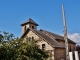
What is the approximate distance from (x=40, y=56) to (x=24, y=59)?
5.16 ft

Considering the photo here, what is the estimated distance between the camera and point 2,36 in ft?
36.1

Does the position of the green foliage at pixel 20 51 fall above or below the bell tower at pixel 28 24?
below

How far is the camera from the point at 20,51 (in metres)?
10.6

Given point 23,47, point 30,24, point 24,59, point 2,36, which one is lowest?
point 24,59

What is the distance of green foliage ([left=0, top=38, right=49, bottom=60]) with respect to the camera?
9938 mm

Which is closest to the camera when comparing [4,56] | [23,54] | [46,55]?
[4,56]

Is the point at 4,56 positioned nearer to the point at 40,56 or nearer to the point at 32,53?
the point at 32,53

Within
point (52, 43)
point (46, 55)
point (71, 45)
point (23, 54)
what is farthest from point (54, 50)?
point (23, 54)

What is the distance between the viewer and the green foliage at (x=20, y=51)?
994 cm

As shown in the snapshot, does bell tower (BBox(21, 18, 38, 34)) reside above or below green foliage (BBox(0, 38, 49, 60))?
above

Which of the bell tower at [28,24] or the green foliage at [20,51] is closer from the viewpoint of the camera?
the green foliage at [20,51]

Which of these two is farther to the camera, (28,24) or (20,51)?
(28,24)

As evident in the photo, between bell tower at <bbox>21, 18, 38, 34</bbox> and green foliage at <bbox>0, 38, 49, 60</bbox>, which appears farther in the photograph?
bell tower at <bbox>21, 18, 38, 34</bbox>

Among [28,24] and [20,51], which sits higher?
[28,24]
